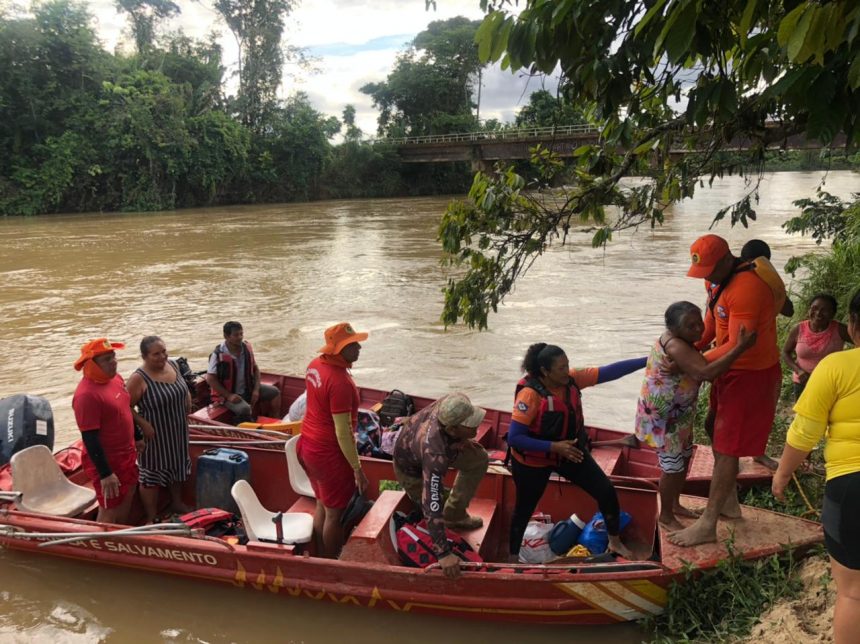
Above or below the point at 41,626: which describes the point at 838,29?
above

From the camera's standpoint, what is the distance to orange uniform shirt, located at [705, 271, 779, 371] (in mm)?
3484

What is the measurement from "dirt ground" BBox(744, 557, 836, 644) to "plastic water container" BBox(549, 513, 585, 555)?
4.08ft

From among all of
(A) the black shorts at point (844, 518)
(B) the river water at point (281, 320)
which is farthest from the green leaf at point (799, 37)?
(B) the river water at point (281, 320)

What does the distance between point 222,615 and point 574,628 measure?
2.37m

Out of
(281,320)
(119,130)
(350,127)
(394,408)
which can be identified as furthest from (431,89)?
→ (394,408)

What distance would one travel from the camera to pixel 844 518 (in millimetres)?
2369

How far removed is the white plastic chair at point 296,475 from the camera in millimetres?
5005

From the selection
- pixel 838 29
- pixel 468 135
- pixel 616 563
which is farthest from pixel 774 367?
pixel 468 135

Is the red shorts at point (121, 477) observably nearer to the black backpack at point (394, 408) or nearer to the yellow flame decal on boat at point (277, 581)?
the yellow flame decal on boat at point (277, 581)

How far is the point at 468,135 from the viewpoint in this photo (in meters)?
42.7

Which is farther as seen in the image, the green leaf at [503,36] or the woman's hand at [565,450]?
the woman's hand at [565,450]

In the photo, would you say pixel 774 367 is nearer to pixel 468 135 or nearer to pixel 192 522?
pixel 192 522

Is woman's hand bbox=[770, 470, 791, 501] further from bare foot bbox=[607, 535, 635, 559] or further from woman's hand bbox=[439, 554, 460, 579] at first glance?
woman's hand bbox=[439, 554, 460, 579]

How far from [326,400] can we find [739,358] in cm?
232
